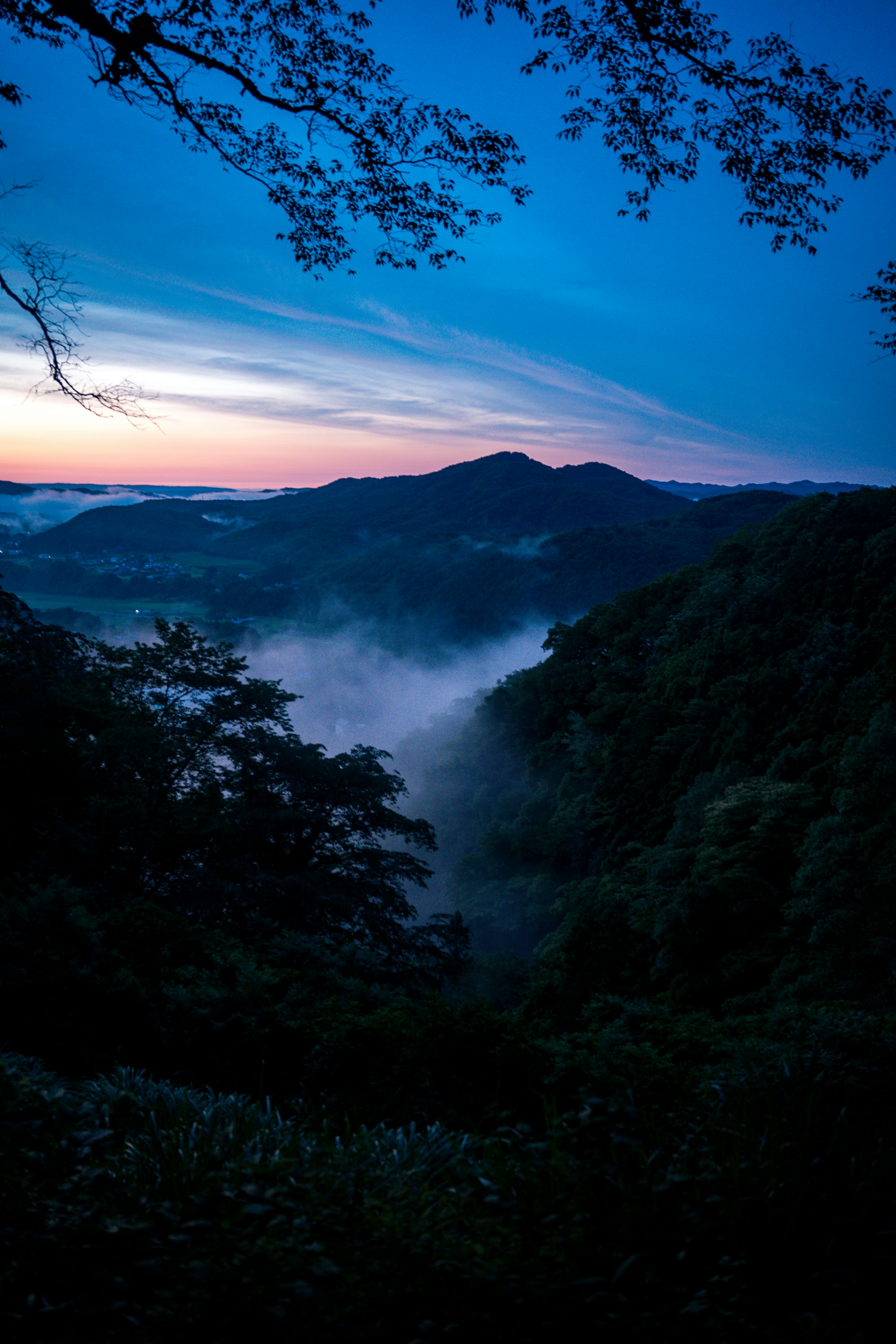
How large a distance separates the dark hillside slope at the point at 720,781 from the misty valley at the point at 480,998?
0.11 meters

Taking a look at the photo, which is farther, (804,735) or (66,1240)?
(804,735)

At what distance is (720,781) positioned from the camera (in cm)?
2114

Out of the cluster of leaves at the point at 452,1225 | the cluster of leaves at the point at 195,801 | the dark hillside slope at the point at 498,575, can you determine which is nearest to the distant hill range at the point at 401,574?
the dark hillside slope at the point at 498,575

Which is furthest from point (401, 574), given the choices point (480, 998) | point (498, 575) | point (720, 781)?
point (480, 998)

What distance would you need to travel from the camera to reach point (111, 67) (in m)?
4.92

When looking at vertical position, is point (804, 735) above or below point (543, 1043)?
above

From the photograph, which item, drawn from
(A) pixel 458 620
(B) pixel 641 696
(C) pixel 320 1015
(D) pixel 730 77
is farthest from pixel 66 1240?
(A) pixel 458 620

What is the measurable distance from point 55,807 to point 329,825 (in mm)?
5194

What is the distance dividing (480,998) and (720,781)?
17.1 metres

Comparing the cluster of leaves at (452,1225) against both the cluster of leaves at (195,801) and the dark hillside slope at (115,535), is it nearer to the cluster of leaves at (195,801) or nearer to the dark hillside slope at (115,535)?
the cluster of leaves at (195,801)

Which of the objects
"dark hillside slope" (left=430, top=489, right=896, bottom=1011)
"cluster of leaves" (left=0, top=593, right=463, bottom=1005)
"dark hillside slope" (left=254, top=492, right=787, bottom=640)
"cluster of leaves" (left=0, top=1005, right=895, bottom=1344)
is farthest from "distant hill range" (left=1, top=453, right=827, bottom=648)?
"cluster of leaves" (left=0, top=1005, right=895, bottom=1344)

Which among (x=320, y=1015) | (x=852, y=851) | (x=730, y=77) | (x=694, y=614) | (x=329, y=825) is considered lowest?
(x=329, y=825)

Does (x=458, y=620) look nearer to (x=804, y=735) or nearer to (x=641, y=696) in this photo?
(x=641, y=696)

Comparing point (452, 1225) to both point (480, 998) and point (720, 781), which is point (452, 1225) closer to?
point (480, 998)
